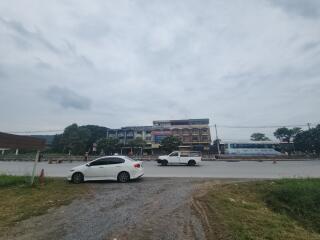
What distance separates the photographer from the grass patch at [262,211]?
5.29 m

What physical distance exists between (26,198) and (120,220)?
17.2 ft

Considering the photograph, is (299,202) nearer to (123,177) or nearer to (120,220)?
(120,220)

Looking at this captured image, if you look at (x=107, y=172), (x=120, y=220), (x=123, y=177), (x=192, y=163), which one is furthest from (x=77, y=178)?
(x=192, y=163)

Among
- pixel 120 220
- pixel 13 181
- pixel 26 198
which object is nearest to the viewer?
pixel 120 220

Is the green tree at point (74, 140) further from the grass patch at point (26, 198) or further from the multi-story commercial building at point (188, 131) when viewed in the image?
the grass patch at point (26, 198)

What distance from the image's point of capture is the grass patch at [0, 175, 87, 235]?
269 inches

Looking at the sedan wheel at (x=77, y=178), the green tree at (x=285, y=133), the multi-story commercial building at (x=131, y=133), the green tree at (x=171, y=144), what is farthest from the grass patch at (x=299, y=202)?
the green tree at (x=285, y=133)

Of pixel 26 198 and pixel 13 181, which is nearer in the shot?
pixel 26 198

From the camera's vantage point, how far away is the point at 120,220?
6.07 metres

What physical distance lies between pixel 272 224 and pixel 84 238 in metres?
4.65

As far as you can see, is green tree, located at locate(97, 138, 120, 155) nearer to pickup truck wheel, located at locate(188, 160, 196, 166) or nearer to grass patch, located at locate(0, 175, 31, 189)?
pickup truck wheel, located at locate(188, 160, 196, 166)

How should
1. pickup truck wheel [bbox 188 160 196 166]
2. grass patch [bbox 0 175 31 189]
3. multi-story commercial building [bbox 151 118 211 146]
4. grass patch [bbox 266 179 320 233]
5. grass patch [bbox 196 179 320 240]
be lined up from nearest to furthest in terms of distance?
grass patch [bbox 196 179 320 240] < grass patch [bbox 266 179 320 233] < grass patch [bbox 0 175 31 189] < pickup truck wheel [bbox 188 160 196 166] < multi-story commercial building [bbox 151 118 211 146]

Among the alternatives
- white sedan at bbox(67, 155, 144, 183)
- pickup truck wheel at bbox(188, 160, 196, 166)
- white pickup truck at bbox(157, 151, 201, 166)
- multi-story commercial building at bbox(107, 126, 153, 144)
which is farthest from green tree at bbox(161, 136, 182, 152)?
white sedan at bbox(67, 155, 144, 183)

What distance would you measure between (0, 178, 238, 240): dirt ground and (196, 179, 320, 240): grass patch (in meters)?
0.57
